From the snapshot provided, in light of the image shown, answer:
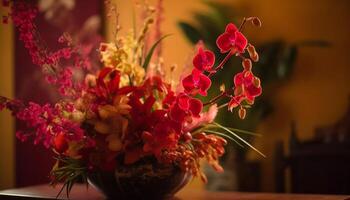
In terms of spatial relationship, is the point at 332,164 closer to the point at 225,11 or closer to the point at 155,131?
the point at 225,11

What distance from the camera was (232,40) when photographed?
148 centimetres

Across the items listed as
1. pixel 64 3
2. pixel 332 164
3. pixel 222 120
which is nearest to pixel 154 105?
pixel 332 164

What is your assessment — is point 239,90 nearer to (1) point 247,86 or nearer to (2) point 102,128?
(1) point 247,86

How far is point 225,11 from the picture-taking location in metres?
3.87

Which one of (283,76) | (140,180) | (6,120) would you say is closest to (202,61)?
A: (140,180)

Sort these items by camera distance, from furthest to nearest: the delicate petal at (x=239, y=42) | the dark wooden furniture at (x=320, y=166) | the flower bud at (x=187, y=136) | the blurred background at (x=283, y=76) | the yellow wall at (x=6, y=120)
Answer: the yellow wall at (x=6, y=120)
the blurred background at (x=283, y=76)
the dark wooden furniture at (x=320, y=166)
the flower bud at (x=187, y=136)
the delicate petal at (x=239, y=42)

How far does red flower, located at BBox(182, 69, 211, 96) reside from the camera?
149cm

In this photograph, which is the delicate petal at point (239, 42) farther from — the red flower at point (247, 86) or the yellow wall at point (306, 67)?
the yellow wall at point (306, 67)

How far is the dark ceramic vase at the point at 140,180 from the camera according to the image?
1549mm

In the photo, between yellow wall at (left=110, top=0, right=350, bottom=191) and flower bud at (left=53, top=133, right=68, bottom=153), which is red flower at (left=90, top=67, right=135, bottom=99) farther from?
yellow wall at (left=110, top=0, right=350, bottom=191)

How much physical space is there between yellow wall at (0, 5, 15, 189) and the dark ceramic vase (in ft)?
10.4

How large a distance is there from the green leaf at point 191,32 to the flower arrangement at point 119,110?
2257 mm

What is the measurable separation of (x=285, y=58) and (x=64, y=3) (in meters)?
1.75

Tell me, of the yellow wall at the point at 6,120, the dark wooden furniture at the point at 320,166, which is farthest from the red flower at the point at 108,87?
the yellow wall at the point at 6,120
